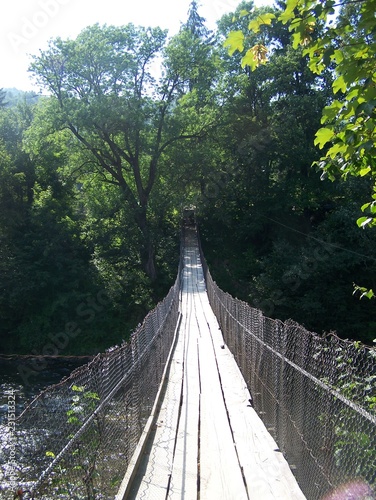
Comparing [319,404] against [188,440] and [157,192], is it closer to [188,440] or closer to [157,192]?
[188,440]

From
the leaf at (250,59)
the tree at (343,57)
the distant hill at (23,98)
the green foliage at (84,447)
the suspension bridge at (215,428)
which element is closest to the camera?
the tree at (343,57)

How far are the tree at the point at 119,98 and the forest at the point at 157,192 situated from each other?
7 centimetres

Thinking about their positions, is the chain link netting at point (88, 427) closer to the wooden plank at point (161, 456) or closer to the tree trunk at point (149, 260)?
the wooden plank at point (161, 456)

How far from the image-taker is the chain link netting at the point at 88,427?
10.1 ft

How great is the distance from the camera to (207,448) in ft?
16.1

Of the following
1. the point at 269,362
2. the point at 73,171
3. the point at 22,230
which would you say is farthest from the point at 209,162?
the point at 269,362

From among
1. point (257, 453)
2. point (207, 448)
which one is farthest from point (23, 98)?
point (257, 453)

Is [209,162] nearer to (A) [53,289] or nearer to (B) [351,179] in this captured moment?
(B) [351,179]

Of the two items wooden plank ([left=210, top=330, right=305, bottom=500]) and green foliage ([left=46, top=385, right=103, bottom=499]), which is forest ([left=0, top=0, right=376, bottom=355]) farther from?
green foliage ([left=46, top=385, right=103, bottom=499])

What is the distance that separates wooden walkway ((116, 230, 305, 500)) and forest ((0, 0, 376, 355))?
1417 cm

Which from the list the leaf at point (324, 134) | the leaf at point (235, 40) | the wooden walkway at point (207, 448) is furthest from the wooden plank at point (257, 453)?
the leaf at point (235, 40)

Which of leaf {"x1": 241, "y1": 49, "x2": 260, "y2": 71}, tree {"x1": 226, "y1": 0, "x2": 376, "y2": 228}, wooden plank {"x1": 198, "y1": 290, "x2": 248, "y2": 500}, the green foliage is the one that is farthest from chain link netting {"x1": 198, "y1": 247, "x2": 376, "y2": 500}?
leaf {"x1": 241, "y1": 49, "x2": 260, "y2": 71}

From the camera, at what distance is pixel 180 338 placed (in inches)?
464

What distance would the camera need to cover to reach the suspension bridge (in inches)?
121
